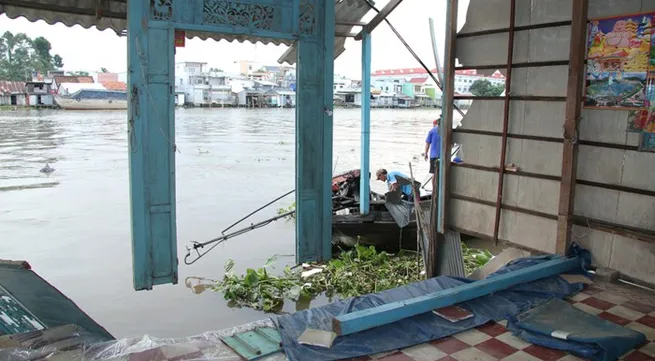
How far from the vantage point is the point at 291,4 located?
16.6ft

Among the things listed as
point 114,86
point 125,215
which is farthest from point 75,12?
point 114,86

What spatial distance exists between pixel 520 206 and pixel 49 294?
4.23 metres

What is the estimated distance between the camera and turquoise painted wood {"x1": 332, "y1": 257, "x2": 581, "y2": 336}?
3.14 m

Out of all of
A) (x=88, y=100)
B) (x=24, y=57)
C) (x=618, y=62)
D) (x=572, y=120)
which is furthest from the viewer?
(x=24, y=57)

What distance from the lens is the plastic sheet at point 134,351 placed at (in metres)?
2.84

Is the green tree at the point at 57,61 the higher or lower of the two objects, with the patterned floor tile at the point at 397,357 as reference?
higher

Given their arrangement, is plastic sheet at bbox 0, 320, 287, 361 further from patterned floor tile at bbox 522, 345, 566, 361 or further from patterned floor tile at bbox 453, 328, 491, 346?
patterned floor tile at bbox 522, 345, 566, 361

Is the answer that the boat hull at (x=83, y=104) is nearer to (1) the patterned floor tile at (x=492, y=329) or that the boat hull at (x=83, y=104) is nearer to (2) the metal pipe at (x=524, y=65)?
(2) the metal pipe at (x=524, y=65)

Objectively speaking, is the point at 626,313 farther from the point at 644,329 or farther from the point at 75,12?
the point at 75,12

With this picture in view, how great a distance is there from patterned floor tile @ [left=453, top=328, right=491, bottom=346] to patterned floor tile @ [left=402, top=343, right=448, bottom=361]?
235 millimetres

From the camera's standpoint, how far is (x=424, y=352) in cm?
306

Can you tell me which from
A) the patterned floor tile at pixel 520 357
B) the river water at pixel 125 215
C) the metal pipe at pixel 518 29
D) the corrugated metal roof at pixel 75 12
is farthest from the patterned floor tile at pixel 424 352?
the corrugated metal roof at pixel 75 12

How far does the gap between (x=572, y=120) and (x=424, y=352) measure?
7.82 ft

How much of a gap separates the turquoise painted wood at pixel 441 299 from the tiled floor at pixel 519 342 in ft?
0.76
